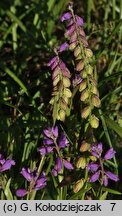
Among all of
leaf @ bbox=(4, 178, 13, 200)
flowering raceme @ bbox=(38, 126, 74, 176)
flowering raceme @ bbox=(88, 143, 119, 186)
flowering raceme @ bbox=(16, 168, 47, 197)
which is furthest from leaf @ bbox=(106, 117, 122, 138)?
leaf @ bbox=(4, 178, 13, 200)

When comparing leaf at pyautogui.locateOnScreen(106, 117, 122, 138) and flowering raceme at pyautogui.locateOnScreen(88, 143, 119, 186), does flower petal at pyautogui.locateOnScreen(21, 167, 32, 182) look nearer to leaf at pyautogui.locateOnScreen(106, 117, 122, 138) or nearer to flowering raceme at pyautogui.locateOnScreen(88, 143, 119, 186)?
flowering raceme at pyautogui.locateOnScreen(88, 143, 119, 186)

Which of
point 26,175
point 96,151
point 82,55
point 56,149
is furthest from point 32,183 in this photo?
point 82,55

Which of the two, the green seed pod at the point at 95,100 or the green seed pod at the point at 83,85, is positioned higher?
the green seed pod at the point at 83,85

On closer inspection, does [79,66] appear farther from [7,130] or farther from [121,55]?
[121,55]

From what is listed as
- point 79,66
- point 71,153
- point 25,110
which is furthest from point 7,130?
point 79,66

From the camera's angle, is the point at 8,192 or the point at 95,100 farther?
the point at 8,192

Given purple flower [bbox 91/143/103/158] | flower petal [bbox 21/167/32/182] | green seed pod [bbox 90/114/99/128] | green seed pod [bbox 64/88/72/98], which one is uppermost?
green seed pod [bbox 64/88/72/98]

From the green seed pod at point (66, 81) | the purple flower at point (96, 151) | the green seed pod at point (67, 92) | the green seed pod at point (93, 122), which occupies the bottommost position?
the purple flower at point (96, 151)

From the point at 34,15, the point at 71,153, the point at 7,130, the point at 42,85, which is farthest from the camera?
the point at 34,15

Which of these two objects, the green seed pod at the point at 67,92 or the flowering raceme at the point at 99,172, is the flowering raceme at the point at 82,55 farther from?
the flowering raceme at the point at 99,172

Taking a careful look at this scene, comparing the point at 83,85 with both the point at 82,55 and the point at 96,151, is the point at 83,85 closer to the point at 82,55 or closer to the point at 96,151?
the point at 82,55

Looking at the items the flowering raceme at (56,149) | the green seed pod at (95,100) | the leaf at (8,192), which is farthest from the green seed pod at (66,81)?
the leaf at (8,192)
